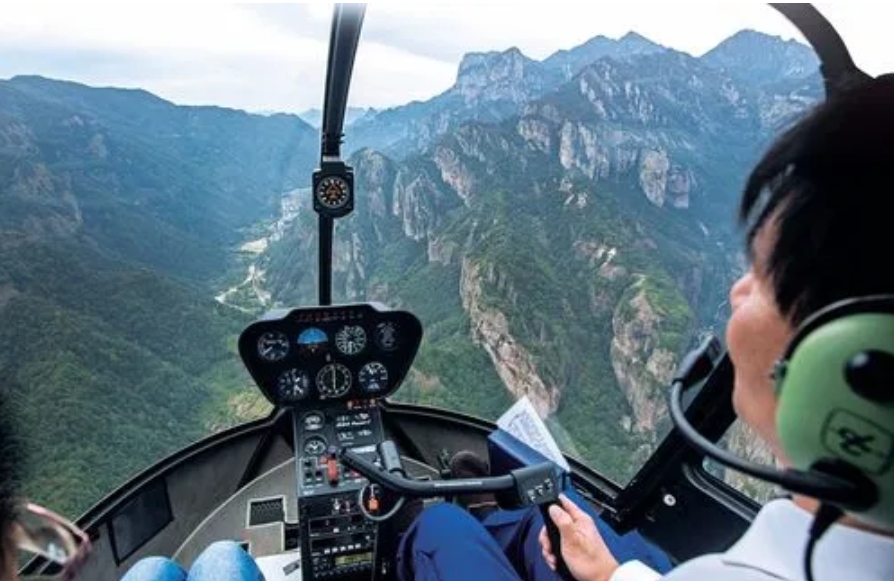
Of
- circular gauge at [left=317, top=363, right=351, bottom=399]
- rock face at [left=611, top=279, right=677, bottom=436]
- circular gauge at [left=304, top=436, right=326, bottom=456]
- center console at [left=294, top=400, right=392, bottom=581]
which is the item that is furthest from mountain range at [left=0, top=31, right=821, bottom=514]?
center console at [left=294, top=400, right=392, bottom=581]

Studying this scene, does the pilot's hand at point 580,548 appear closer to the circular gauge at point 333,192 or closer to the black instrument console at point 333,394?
the black instrument console at point 333,394

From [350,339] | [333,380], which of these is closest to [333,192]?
[350,339]

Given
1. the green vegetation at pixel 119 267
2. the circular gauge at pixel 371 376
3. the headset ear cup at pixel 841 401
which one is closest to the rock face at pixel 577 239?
the headset ear cup at pixel 841 401

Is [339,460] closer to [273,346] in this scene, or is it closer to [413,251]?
[273,346]


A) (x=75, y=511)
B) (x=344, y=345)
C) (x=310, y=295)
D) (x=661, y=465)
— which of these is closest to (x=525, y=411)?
(x=661, y=465)

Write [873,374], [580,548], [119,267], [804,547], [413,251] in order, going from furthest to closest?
[119,267], [413,251], [580,548], [804,547], [873,374]

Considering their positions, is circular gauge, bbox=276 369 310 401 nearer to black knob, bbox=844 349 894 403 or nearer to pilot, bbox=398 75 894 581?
pilot, bbox=398 75 894 581

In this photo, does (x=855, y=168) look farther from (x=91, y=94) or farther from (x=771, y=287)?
(x=91, y=94)
